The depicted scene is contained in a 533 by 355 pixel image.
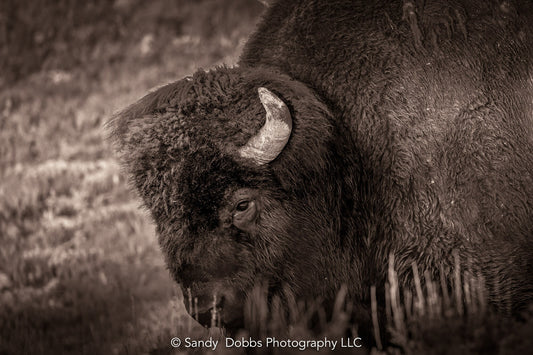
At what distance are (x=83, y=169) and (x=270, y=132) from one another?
7644 millimetres

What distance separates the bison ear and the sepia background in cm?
109

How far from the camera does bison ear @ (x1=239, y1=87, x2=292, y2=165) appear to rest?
3961 millimetres

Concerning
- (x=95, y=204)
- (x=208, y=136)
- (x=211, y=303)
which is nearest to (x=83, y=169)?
(x=95, y=204)

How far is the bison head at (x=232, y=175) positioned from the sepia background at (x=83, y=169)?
2.16ft

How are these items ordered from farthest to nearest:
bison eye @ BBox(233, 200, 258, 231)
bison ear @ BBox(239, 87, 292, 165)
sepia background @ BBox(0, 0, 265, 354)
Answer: sepia background @ BBox(0, 0, 265, 354)
bison eye @ BBox(233, 200, 258, 231)
bison ear @ BBox(239, 87, 292, 165)

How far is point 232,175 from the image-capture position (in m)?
4.06

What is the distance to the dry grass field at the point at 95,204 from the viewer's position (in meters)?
4.05

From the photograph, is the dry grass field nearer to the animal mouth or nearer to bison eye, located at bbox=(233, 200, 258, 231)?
the animal mouth

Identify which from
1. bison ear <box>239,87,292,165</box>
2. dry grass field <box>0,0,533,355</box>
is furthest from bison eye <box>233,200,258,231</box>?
dry grass field <box>0,0,533,355</box>

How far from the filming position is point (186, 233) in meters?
4.02

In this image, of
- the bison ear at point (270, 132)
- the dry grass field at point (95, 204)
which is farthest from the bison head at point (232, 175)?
the dry grass field at point (95, 204)

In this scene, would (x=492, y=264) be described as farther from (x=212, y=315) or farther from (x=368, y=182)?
(x=212, y=315)

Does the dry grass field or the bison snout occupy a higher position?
the bison snout

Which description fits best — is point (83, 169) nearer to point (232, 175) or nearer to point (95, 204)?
point (95, 204)
